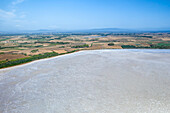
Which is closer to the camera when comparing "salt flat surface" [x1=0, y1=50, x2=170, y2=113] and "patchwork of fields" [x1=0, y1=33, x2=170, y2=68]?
"salt flat surface" [x1=0, y1=50, x2=170, y2=113]

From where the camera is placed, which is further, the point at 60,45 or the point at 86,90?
the point at 60,45

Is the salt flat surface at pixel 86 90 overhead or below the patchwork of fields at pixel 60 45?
below

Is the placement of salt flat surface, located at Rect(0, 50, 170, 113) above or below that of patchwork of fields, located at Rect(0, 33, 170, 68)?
below

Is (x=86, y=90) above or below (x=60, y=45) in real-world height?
below

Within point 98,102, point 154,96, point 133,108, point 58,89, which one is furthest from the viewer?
point 58,89

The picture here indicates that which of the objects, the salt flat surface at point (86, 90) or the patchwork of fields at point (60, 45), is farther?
the patchwork of fields at point (60, 45)

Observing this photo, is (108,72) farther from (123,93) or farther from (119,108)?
(119,108)

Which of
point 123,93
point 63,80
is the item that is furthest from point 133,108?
point 63,80

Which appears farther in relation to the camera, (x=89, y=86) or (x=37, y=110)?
(x=89, y=86)
